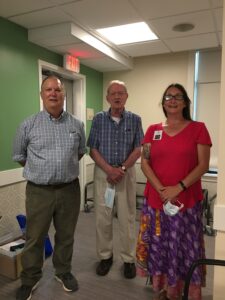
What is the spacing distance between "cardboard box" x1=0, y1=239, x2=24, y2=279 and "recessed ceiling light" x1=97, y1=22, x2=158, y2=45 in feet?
7.75

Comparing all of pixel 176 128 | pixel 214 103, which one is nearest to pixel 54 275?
pixel 176 128

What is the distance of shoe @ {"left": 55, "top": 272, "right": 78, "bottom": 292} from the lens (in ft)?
6.53

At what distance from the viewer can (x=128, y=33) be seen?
2990mm

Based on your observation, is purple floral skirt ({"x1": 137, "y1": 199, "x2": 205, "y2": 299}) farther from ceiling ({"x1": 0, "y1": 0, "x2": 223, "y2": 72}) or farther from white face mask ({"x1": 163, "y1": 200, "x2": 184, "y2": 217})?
ceiling ({"x1": 0, "y1": 0, "x2": 223, "y2": 72})

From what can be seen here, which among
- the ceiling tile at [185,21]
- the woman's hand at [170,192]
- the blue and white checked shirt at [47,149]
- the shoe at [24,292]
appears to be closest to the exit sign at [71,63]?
the ceiling tile at [185,21]

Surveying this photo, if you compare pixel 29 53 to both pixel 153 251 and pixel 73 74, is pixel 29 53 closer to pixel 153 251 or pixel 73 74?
pixel 73 74

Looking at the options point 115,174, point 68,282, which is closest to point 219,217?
point 115,174

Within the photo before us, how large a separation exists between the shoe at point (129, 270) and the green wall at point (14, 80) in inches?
58.6

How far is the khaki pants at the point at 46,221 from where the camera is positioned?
5.97 feet

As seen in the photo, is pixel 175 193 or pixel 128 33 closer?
pixel 175 193

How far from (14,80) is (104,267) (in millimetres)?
1991

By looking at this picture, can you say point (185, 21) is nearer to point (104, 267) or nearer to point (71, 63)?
point (71, 63)

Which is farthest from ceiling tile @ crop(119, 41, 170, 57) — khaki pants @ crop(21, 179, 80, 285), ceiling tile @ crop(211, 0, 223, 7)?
khaki pants @ crop(21, 179, 80, 285)

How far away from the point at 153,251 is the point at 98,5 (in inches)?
80.0
